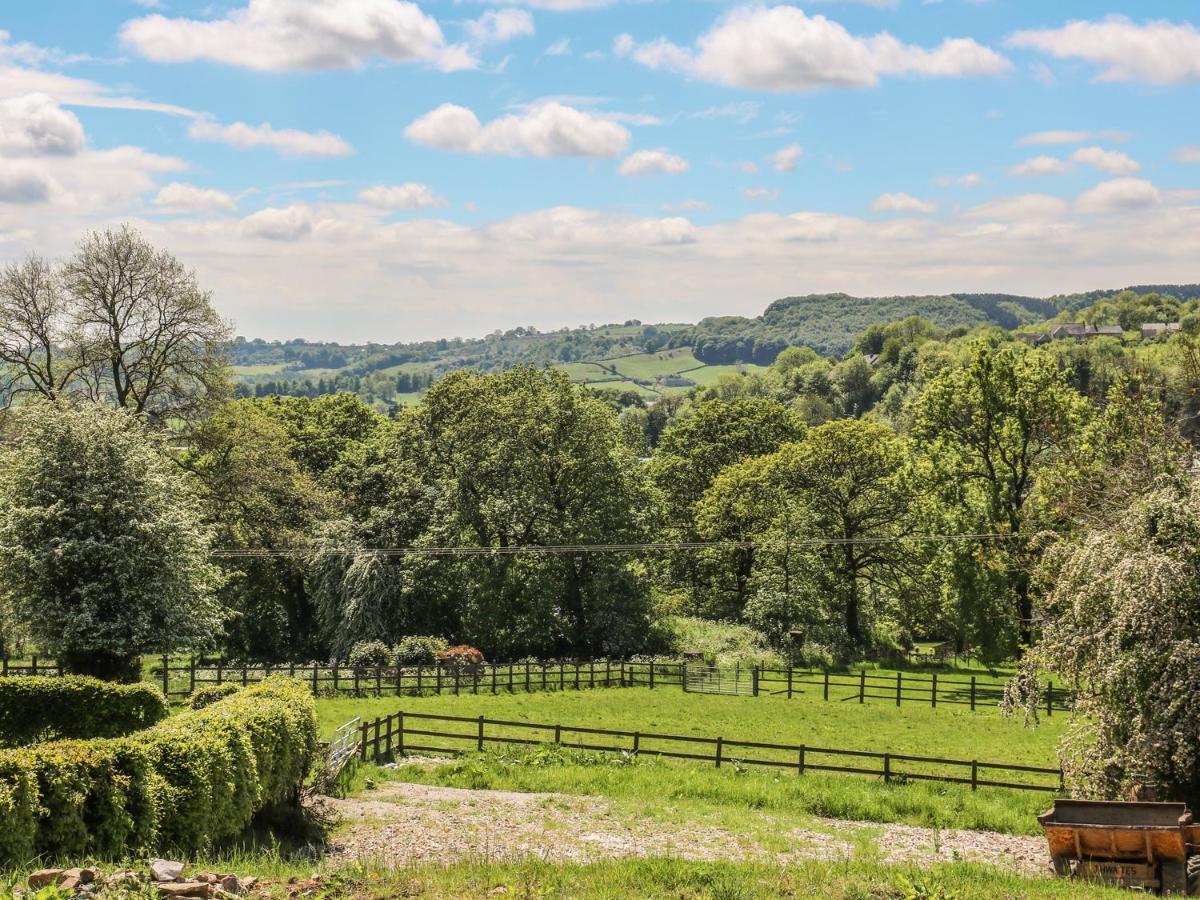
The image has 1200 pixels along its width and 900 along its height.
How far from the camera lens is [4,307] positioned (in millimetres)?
37844

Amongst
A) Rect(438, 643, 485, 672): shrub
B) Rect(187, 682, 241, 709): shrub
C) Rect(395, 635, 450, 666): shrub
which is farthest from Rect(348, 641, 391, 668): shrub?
Rect(187, 682, 241, 709): shrub

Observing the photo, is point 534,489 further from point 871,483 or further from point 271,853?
point 271,853

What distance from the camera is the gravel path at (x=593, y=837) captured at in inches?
646

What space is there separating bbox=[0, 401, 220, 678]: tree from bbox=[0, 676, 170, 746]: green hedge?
6840 mm

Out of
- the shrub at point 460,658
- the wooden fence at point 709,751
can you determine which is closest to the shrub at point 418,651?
the shrub at point 460,658

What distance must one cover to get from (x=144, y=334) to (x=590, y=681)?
22.4 metres

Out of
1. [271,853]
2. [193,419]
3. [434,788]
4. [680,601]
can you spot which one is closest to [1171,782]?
[434,788]

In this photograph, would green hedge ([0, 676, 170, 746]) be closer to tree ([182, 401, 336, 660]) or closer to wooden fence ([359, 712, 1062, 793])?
wooden fence ([359, 712, 1062, 793])

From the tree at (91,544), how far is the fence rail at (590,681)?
4213mm

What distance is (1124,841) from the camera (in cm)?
1525

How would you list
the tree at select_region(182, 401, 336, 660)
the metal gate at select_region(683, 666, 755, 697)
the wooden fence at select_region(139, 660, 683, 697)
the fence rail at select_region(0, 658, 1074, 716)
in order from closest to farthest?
the fence rail at select_region(0, 658, 1074, 716)
the wooden fence at select_region(139, 660, 683, 697)
the metal gate at select_region(683, 666, 755, 697)
the tree at select_region(182, 401, 336, 660)

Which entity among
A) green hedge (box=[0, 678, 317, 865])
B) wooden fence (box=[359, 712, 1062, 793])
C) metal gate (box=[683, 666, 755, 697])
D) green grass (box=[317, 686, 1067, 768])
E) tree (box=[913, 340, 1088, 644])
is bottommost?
metal gate (box=[683, 666, 755, 697])

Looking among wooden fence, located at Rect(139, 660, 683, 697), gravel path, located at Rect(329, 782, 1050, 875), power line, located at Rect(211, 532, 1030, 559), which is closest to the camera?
gravel path, located at Rect(329, 782, 1050, 875)

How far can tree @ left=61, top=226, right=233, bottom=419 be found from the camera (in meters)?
38.5
